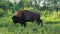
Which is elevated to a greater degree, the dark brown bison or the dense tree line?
the dark brown bison

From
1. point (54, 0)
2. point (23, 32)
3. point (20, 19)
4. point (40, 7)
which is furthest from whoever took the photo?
point (40, 7)

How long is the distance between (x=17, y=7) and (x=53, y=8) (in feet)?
15.9

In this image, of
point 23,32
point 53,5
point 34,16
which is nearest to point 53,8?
point 53,5

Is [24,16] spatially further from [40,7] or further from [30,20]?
[40,7]

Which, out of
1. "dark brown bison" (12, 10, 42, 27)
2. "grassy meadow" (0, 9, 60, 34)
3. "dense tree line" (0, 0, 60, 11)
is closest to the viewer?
"grassy meadow" (0, 9, 60, 34)

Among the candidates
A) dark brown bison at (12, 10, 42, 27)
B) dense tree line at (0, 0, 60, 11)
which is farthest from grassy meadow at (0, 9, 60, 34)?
dense tree line at (0, 0, 60, 11)

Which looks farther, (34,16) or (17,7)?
(17,7)

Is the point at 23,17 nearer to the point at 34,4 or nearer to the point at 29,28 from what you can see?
the point at 29,28

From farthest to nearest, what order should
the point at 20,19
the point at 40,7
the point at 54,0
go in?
1. the point at 40,7
2. the point at 54,0
3. the point at 20,19

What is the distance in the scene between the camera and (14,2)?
3253cm

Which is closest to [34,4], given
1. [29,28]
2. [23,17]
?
[23,17]

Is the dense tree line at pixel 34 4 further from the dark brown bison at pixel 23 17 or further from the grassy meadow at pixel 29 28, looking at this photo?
the dark brown bison at pixel 23 17

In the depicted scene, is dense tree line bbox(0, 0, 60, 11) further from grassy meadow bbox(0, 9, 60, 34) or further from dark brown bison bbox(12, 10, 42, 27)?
dark brown bison bbox(12, 10, 42, 27)

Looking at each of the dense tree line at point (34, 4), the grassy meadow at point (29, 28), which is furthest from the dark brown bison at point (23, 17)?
the dense tree line at point (34, 4)
